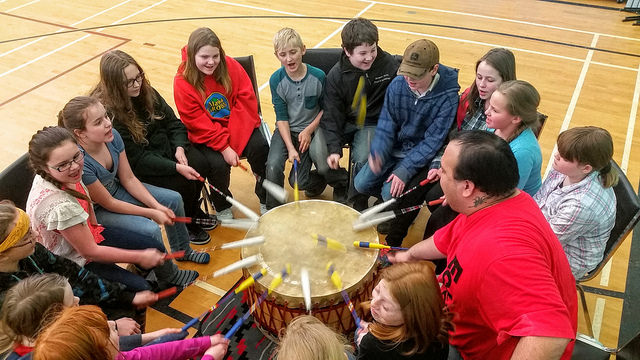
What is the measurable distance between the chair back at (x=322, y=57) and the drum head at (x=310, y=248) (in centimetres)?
141

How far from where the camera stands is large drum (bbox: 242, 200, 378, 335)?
1.97m

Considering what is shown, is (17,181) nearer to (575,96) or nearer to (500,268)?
(500,268)

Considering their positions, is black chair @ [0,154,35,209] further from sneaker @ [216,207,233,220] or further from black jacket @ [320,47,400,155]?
black jacket @ [320,47,400,155]

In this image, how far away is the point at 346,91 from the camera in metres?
3.06

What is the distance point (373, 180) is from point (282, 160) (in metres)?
0.68

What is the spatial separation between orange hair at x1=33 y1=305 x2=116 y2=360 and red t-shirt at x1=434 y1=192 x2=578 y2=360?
4.29 feet

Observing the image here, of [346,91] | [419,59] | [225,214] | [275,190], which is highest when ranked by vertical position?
[419,59]

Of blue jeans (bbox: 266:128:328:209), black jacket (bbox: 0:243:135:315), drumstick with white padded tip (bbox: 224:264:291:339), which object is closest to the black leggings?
blue jeans (bbox: 266:128:328:209)

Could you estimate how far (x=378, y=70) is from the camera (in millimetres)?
3029

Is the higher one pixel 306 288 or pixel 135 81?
pixel 135 81

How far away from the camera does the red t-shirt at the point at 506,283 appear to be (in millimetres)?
1390

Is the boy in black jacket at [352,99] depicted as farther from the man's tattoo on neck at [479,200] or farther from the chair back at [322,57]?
the man's tattoo on neck at [479,200]

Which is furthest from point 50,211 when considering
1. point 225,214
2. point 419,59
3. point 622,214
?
point 622,214

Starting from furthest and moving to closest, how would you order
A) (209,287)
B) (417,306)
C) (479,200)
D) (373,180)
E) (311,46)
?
(311,46)
(373,180)
(209,287)
(479,200)
(417,306)
